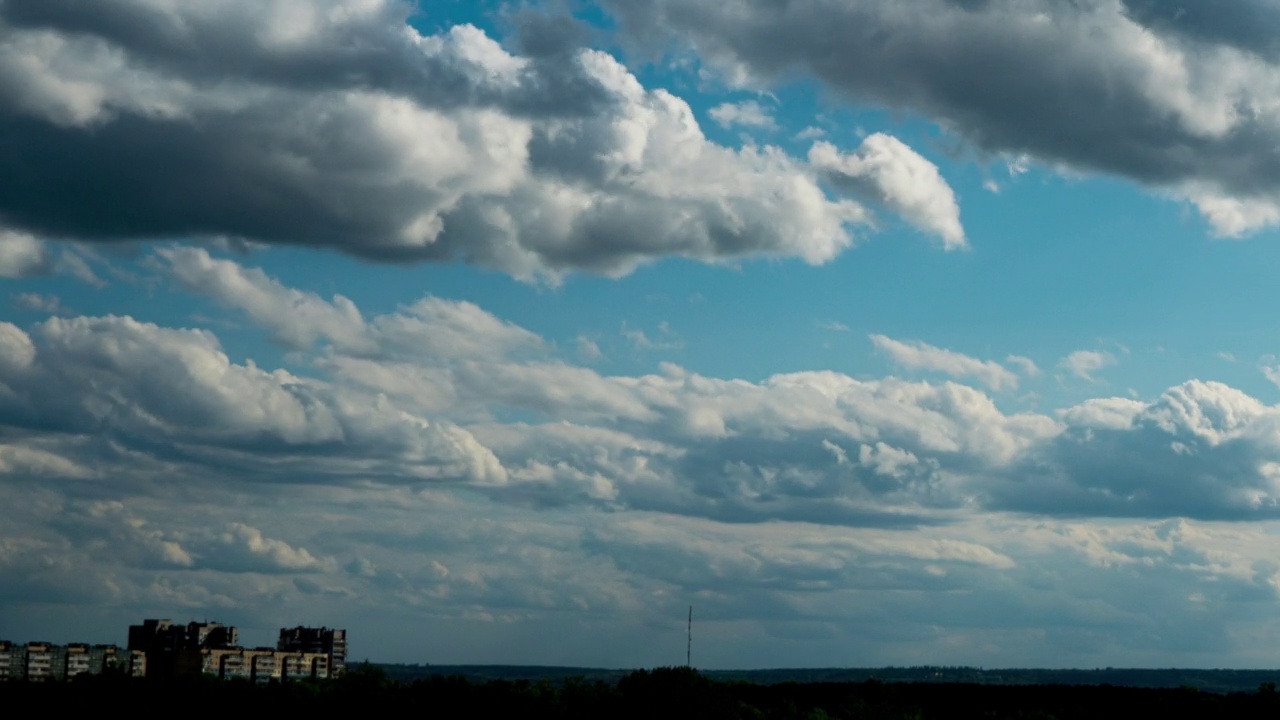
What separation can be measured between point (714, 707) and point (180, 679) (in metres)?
68.9

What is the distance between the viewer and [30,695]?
173 metres

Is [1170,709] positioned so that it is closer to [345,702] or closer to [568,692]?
[568,692]

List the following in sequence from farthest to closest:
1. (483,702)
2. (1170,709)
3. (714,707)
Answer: (1170,709), (483,702), (714,707)

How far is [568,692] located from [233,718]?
4438 centimetres

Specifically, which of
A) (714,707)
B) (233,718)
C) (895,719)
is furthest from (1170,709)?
(233,718)

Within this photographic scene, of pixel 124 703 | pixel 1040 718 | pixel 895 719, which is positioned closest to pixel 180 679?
pixel 124 703

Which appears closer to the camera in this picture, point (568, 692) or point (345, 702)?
point (345, 702)

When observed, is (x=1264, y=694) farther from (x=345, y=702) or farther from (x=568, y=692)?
(x=345, y=702)

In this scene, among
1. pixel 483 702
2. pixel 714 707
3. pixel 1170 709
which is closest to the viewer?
pixel 714 707

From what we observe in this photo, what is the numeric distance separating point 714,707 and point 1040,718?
59345 mm

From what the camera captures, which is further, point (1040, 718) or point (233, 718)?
point (1040, 718)

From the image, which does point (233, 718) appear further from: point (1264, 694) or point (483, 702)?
point (1264, 694)

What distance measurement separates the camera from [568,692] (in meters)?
194

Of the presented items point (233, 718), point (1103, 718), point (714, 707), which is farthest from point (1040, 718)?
point (233, 718)
